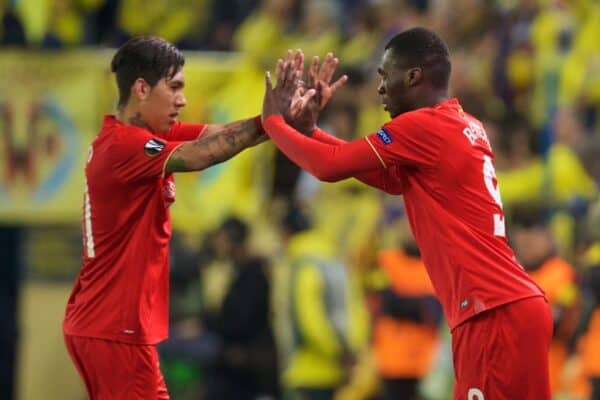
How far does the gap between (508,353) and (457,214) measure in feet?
2.06

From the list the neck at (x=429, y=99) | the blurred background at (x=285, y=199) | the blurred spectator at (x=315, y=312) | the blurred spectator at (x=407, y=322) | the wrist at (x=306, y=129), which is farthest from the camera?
the blurred spectator at (x=315, y=312)

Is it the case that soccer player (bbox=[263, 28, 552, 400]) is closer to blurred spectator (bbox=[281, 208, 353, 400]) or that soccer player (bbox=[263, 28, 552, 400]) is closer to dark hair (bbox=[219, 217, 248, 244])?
blurred spectator (bbox=[281, 208, 353, 400])

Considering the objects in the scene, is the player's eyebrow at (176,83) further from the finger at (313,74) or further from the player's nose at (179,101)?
the finger at (313,74)

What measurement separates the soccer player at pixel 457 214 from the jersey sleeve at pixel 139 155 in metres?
0.61

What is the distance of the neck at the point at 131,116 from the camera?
7512 millimetres

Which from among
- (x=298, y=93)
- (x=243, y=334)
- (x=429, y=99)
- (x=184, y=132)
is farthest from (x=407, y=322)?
(x=429, y=99)

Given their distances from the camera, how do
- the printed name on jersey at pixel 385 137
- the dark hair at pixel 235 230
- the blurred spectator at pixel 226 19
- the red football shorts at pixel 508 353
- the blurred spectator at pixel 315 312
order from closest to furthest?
the red football shorts at pixel 508 353
the printed name on jersey at pixel 385 137
the blurred spectator at pixel 315 312
the dark hair at pixel 235 230
the blurred spectator at pixel 226 19

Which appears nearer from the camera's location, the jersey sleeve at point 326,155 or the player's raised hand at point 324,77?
the jersey sleeve at point 326,155

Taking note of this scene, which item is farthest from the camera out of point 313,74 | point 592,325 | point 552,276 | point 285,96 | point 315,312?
point 315,312

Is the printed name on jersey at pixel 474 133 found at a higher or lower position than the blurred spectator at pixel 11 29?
lower

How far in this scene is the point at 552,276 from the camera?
10461 millimetres

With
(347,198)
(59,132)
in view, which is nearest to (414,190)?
(347,198)

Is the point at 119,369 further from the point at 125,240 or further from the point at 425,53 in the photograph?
the point at 425,53

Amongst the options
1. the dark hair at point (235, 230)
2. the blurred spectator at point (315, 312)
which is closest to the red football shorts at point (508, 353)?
the blurred spectator at point (315, 312)
